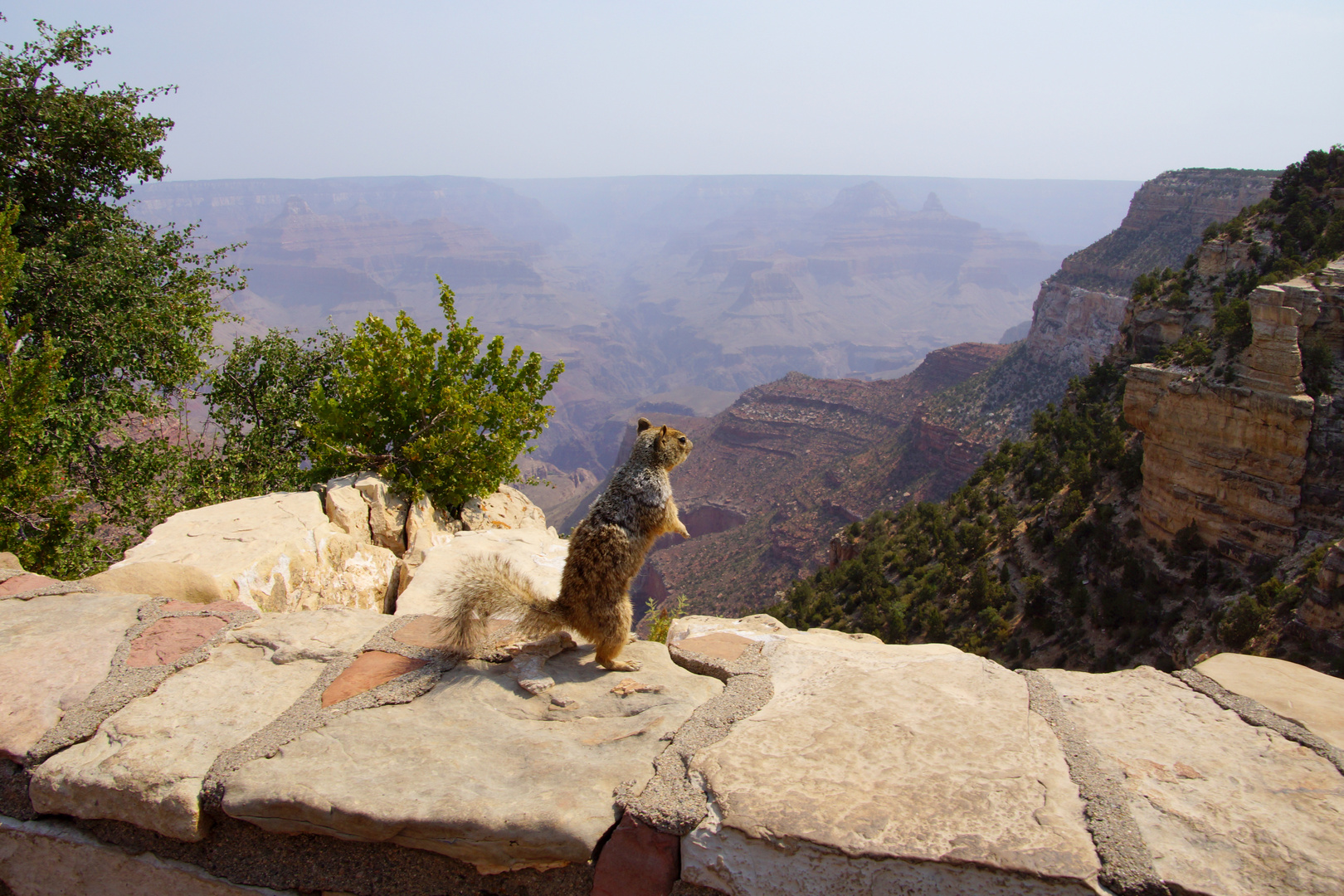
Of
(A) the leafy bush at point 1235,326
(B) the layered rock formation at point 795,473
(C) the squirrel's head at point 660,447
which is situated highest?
(A) the leafy bush at point 1235,326

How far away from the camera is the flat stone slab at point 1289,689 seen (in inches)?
125

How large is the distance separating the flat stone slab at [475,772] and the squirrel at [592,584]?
0.40m

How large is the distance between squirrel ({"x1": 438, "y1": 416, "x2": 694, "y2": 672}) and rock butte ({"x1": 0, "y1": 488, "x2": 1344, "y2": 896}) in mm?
294

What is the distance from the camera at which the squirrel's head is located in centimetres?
508

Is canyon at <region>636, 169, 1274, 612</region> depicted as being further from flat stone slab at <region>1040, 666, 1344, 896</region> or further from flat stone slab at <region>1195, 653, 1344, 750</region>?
flat stone slab at <region>1040, 666, 1344, 896</region>

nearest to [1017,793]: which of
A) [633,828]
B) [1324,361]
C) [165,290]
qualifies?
[633,828]

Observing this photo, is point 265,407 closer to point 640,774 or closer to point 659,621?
point 659,621

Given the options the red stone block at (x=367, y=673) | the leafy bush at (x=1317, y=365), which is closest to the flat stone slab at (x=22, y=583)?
the red stone block at (x=367, y=673)

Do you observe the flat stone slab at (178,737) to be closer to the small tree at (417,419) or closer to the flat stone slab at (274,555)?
the flat stone slab at (274,555)

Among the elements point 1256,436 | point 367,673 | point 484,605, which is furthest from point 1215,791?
point 1256,436

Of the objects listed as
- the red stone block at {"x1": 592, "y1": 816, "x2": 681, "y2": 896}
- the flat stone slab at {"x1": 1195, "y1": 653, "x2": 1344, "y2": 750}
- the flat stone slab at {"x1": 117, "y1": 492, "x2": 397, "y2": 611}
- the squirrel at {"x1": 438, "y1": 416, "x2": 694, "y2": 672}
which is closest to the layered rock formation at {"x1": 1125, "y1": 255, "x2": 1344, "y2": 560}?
the flat stone slab at {"x1": 1195, "y1": 653, "x2": 1344, "y2": 750}

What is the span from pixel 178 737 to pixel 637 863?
2240 millimetres

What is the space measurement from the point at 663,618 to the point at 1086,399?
26.1m

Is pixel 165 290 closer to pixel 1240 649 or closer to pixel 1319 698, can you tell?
pixel 1319 698
